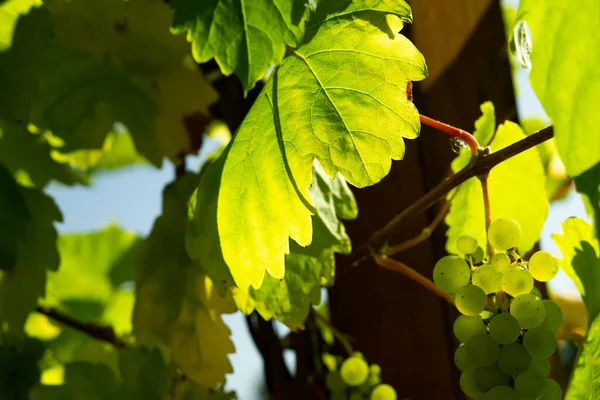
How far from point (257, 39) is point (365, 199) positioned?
1.13 ft

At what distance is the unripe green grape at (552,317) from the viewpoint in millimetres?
432

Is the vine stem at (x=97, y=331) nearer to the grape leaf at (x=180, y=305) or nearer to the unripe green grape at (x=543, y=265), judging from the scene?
the grape leaf at (x=180, y=305)

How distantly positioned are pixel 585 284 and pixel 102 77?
0.52 metres

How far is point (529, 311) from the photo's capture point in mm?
414

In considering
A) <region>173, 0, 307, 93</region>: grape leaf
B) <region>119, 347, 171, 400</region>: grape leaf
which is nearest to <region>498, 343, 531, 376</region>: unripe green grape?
<region>173, 0, 307, 93</region>: grape leaf

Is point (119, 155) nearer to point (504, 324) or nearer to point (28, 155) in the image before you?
point (28, 155)

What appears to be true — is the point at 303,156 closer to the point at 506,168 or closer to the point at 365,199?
the point at 506,168

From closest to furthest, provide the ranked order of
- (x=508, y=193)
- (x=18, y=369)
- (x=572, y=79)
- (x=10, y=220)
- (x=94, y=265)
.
→ 1. (x=572, y=79)
2. (x=508, y=193)
3. (x=10, y=220)
4. (x=18, y=369)
5. (x=94, y=265)

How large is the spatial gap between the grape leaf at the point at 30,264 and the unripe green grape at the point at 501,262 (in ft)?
1.51

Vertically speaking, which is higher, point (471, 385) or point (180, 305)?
point (471, 385)

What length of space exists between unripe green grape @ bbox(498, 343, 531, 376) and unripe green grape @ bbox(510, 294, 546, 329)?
15 mm

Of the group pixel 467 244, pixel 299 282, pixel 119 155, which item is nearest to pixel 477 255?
pixel 467 244

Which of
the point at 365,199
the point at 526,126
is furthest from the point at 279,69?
the point at 526,126

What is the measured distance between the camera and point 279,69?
0.45m
